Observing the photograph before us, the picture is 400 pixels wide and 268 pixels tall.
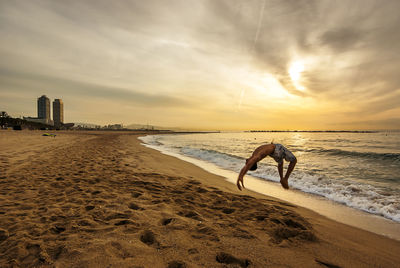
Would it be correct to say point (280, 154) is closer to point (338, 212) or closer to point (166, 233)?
point (166, 233)

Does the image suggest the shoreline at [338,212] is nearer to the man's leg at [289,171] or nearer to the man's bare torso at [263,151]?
the man's leg at [289,171]

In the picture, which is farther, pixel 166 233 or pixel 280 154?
pixel 166 233

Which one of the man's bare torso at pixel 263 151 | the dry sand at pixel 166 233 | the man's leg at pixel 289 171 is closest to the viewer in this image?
the dry sand at pixel 166 233

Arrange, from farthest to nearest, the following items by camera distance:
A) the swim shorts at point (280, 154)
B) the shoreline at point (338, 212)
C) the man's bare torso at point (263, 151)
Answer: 1. the shoreline at point (338, 212)
2. the swim shorts at point (280, 154)
3. the man's bare torso at point (263, 151)

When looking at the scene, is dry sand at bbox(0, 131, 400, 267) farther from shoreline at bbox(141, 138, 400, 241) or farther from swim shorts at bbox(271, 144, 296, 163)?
swim shorts at bbox(271, 144, 296, 163)

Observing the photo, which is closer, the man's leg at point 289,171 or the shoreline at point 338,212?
the man's leg at point 289,171

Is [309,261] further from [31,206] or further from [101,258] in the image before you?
[31,206]

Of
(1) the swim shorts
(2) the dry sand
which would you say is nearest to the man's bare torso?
(1) the swim shorts

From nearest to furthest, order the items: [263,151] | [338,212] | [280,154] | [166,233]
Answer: [263,151], [280,154], [166,233], [338,212]

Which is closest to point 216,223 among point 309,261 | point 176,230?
point 176,230

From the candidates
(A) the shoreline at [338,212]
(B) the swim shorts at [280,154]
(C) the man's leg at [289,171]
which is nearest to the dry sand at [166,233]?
(A) the shoreline at [338,212]

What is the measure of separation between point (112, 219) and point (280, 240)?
151 inches

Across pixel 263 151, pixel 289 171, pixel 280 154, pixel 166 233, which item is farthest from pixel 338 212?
pixel 166 233

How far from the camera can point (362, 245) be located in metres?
4.03
